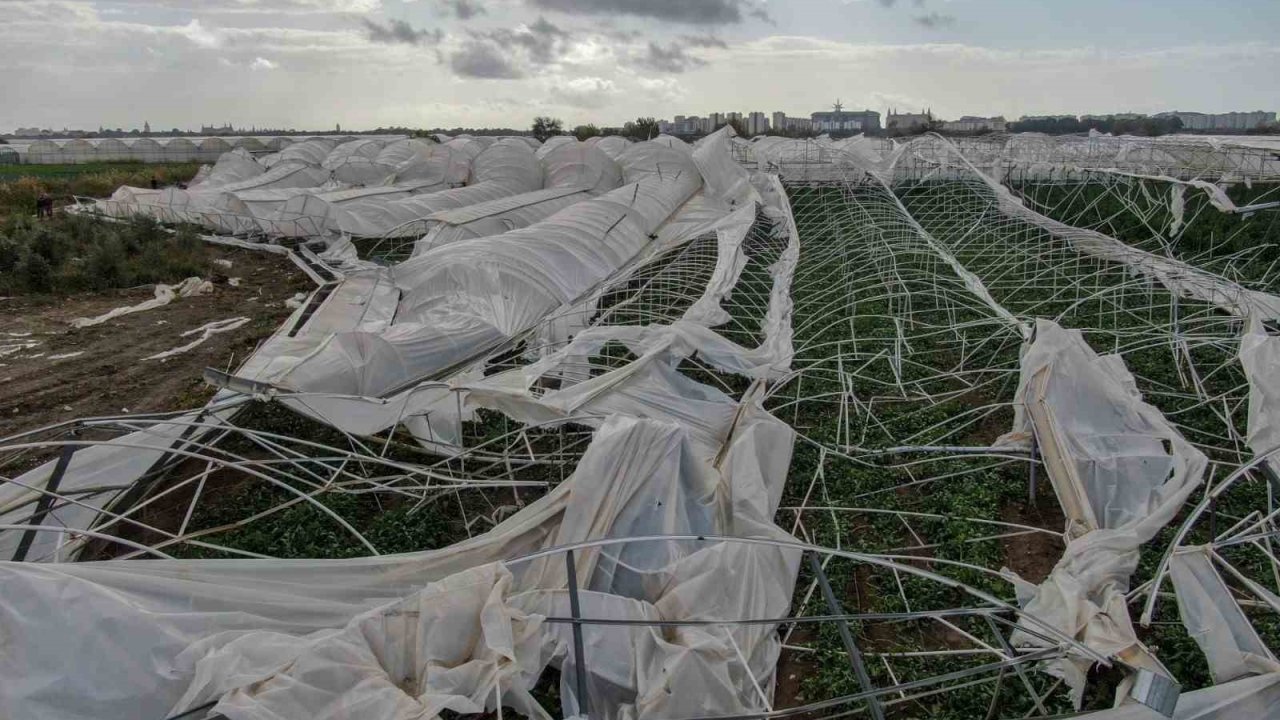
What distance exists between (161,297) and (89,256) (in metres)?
3.04

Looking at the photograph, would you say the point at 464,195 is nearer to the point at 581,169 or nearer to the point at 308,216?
the point at 308,216

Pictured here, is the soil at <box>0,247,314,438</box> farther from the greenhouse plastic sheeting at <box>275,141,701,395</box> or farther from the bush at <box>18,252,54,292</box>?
the greenhouse plastic sheeting at <box>275,141,701,395</box>

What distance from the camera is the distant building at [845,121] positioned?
4112 inches

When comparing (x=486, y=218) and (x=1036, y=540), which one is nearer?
(x=1036, y=540)

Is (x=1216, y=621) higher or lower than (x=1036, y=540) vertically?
higher

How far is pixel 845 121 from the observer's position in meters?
114

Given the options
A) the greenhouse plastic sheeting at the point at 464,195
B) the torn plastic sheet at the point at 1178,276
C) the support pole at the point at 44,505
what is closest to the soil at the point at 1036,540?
the torn plastic sheet at the point at 1178,276

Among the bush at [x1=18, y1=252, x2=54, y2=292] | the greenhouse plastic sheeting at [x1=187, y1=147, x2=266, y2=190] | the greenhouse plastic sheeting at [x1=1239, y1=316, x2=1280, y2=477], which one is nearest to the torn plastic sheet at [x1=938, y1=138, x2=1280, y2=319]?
the greenhouse plastic sheeting at [x1=1239, y1=316, x2=1280, y2=477]

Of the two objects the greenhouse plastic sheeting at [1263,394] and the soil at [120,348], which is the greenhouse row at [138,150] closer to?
the soil at [120,348]

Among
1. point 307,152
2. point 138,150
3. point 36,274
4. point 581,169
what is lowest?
point 36,274

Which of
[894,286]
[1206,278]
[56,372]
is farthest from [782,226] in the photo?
[56,372]

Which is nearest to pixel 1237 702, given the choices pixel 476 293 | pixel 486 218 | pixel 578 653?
pixel 578 653

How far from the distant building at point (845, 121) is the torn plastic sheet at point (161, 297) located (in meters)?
91.8

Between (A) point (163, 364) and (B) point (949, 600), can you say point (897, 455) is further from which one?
(A) point (163, 364)
